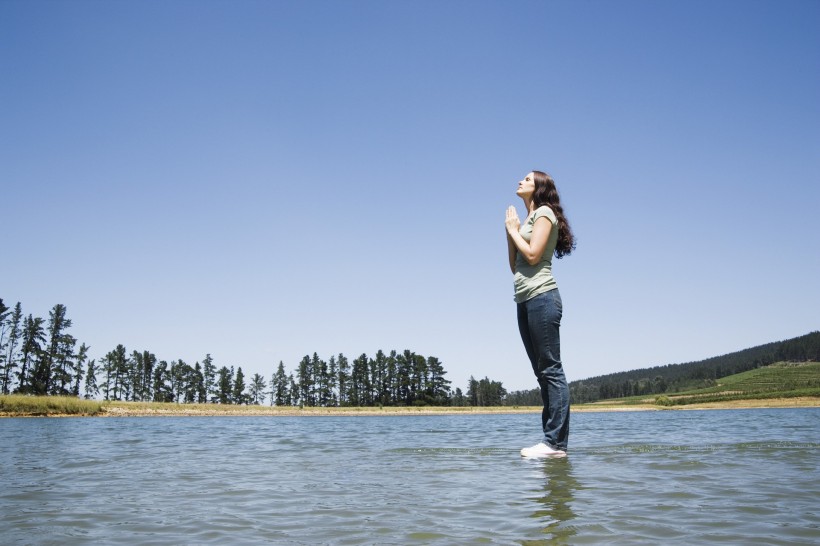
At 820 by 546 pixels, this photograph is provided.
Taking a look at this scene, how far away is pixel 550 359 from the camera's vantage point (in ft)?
18.6

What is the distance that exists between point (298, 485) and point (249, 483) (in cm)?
47

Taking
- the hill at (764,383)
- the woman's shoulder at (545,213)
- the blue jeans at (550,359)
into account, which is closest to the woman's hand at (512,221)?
the woman's shoulder at (545,213)

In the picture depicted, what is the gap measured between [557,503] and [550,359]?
2469mm

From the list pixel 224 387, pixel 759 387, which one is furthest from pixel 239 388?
pixel 759 387

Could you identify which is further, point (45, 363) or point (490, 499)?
point (45, 363)

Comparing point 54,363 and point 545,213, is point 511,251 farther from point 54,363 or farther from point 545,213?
point 54,363

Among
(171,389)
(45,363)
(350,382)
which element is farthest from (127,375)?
(350,382)

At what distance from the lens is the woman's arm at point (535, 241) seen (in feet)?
18.7

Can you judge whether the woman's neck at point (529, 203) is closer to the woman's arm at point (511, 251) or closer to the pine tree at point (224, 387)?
the woman's arm at point (511, 251)

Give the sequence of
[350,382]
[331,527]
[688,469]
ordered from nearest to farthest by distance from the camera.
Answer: [331,527] < [688,469] < [350,382]

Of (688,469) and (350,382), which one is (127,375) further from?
(688,469)

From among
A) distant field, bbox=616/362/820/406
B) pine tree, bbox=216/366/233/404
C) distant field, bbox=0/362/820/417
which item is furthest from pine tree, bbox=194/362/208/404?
distant field, bbox=616/362/820/406

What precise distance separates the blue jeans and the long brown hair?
2.23ft

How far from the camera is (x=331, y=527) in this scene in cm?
290
